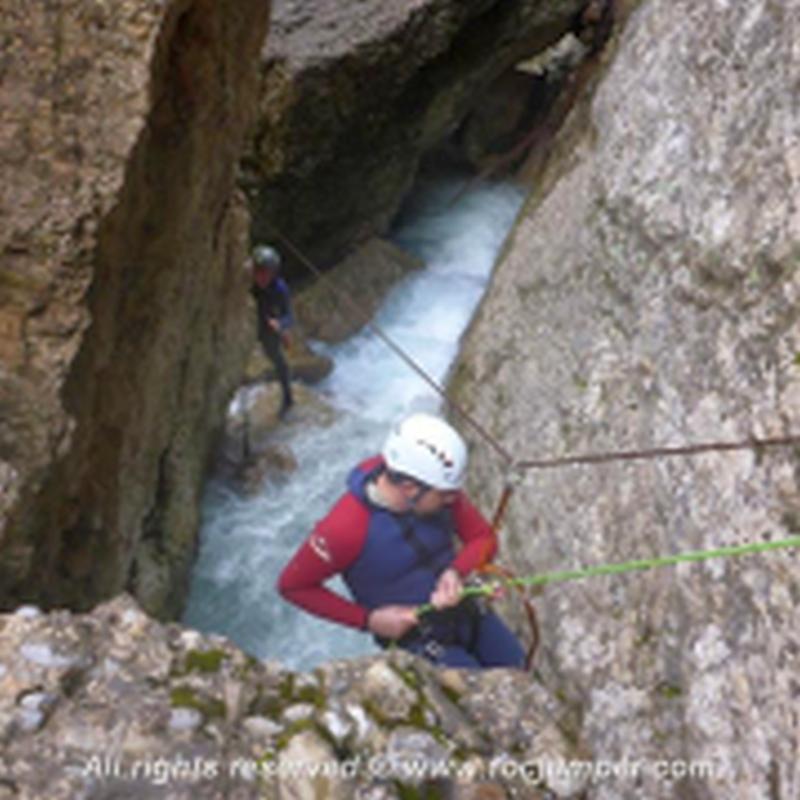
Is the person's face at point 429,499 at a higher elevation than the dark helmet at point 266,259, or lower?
higher

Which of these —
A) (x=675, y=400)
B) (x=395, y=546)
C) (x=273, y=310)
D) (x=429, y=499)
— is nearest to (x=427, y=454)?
(x=429, y=499)

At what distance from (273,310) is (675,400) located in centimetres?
615

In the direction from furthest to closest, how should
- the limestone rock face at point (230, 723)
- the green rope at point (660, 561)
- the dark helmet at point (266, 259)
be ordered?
the dark helmet at point (266, 259), the green rope at point (660, 561), the limestone rock face at point (230, 723)

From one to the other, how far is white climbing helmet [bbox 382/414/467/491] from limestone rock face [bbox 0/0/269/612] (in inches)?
58.0

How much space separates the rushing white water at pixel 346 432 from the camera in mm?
7398

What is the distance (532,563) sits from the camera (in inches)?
212

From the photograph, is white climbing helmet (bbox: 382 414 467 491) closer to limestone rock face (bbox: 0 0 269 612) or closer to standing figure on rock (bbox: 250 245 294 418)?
limestone rock face (bbox: 0 0 269 612)

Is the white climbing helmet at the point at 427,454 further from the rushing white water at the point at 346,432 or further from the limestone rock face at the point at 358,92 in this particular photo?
the limestone rock face at the point at 358,92

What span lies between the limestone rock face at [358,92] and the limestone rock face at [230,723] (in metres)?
8.43

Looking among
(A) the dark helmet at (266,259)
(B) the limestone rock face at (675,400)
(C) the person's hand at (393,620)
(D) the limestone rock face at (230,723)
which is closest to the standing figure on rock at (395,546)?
(C) the person's hand at (393,620)

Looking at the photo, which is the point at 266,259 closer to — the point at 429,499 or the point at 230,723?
the point at 429,499

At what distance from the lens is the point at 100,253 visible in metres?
3.69

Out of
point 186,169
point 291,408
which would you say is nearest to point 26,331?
point 186,169

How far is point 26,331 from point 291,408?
6.52 m
